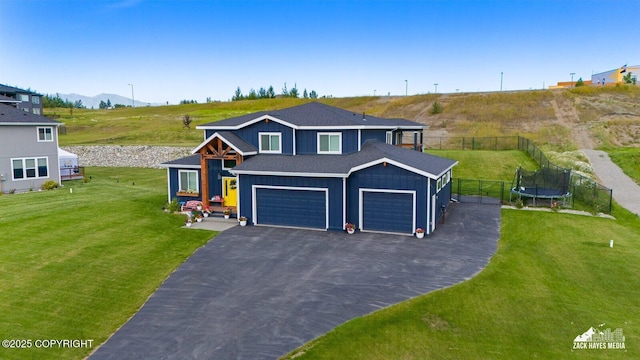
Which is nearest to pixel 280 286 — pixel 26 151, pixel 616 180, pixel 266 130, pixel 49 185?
pixel 266 130

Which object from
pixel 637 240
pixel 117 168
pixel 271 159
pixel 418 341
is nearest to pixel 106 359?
pixel 418 341

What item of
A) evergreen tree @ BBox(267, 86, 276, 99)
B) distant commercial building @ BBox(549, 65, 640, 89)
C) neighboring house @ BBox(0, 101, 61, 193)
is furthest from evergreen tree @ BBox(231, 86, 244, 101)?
neighboring house @ BBox(0, 101, 61, 193)

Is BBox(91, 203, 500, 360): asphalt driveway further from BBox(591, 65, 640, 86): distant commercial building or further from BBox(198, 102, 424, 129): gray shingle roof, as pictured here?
BBox(591, 65, 640, 86): distant commercial building

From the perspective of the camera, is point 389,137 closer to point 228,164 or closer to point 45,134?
point 228,164

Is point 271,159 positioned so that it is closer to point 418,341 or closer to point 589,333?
point 418,341

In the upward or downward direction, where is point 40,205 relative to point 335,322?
upward

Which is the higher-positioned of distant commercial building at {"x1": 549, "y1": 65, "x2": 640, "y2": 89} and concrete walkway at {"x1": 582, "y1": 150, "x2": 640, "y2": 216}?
distant commercial building at {"x1": 549, "y1": 65, "x2": 640, "y2": 89}
